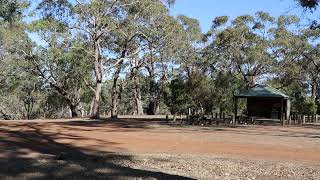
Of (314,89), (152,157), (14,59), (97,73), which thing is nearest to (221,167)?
(152,157)

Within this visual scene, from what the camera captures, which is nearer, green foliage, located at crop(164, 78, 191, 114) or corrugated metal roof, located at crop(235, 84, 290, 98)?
green foliage, located at crop(164, 78, 191, 114)

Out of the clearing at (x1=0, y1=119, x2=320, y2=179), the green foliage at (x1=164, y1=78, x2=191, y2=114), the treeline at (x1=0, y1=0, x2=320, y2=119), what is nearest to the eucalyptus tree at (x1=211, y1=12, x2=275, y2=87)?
the treeline at (x1=0, y1=0, x2=320, y2=119)

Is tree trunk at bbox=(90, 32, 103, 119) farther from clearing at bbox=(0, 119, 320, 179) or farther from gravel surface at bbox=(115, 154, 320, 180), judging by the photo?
gravel surface at bbox=(115, 154, 320, 180)

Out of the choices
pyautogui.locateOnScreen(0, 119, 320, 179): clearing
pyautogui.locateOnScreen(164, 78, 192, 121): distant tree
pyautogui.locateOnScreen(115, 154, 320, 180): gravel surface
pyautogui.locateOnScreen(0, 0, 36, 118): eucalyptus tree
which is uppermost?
pyautogui.locateOnScreen(0, 0, 36, 118): eucalyptus tree

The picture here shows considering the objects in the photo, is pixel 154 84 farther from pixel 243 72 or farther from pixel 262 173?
pixel 262 173

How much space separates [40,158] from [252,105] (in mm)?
35394

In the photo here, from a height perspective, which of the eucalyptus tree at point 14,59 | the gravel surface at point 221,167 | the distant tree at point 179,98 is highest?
the eucalyptus tree at point 14,59

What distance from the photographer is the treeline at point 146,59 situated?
37.4m

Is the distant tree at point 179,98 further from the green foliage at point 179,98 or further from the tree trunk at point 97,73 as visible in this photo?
the tree trunk at point 97,73

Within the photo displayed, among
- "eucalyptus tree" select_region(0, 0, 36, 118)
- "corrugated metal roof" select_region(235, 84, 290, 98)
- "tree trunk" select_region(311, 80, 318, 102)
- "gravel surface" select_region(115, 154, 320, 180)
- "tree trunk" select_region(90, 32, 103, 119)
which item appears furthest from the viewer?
"tree trunk" select_region(311, 80, 318, 102)

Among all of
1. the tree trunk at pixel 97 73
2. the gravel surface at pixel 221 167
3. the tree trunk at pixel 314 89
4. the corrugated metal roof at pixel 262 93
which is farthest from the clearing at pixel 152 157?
the tree trunk at pixel 314 89

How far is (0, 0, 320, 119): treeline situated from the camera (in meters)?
37.4

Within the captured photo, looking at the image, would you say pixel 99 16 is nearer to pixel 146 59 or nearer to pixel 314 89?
pixel 146 59

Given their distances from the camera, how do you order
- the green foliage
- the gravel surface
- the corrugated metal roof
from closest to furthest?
the gravel surface < the green foliage < the corrugated metal roof
